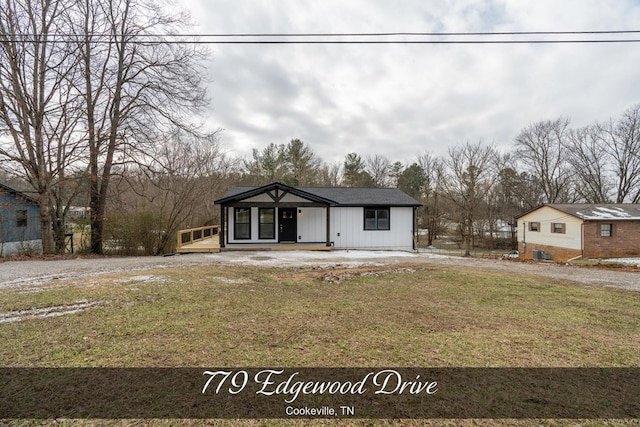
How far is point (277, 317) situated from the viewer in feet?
14.7

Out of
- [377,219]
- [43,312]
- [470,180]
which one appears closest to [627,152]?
[470,180]

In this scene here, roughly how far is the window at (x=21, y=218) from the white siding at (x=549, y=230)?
34308 millimetres

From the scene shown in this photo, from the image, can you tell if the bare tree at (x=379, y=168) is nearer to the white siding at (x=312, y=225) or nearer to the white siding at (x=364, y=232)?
the white siding at (x=364, y=232)

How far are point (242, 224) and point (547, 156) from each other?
35.7 m

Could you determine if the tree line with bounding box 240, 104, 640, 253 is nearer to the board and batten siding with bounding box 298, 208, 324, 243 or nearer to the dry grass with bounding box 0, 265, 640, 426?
the board and batten siding with bounding box 298, 208, 324, 243

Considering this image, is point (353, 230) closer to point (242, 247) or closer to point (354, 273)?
A: point (242, 247)

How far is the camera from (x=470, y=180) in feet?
101

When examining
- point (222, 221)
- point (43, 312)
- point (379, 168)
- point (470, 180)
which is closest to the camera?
point (43, 312)

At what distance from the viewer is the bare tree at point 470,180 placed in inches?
1203

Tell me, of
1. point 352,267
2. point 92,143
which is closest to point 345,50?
point 352,267

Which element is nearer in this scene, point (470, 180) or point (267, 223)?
point (267, 223)

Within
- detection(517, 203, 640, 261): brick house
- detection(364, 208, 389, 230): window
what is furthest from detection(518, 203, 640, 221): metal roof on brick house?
detection(364, 208, 389, 230): window

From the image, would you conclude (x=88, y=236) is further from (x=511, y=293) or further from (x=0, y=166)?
(x=511, y=293)

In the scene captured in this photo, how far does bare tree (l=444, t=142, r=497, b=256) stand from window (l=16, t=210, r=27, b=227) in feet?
112
